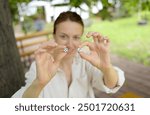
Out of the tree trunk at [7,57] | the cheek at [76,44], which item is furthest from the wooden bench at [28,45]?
the cheek at [76,44]

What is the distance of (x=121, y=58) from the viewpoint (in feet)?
22.0

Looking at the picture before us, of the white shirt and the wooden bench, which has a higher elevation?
the white shirt

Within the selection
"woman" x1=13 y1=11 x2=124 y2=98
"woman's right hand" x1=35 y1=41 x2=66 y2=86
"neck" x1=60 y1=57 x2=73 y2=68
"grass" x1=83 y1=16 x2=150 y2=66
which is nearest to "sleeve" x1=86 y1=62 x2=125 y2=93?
"woman" x1=13 y1=11 x2=124 y2=98

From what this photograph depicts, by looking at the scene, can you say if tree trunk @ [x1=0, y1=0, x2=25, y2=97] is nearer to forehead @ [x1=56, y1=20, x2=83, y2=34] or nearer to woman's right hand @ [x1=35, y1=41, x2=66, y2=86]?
forehead @ [x1=56, y1=20, x2=83, y2=34]

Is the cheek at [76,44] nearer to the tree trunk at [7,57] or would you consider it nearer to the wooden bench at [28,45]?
the tree trunk at [7,57]

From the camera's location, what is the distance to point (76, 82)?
169cm

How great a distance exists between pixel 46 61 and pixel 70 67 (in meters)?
0.44

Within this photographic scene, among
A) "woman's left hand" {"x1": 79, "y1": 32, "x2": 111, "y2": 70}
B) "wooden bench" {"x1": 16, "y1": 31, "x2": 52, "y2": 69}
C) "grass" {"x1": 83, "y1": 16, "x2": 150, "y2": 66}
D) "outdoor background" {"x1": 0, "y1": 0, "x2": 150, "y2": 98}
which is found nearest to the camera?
"woman's left hand" {"x1": 79, "y1": 32, "x2": 111, "y2": 70}

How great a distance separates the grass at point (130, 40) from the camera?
264 inches

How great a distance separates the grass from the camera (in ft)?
22.0

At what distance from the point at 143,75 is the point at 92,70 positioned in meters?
3.53

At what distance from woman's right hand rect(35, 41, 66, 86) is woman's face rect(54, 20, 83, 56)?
0.51ft

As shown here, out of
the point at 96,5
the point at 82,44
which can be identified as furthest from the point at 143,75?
the point at 82,44

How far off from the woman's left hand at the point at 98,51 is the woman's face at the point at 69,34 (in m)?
0.09
